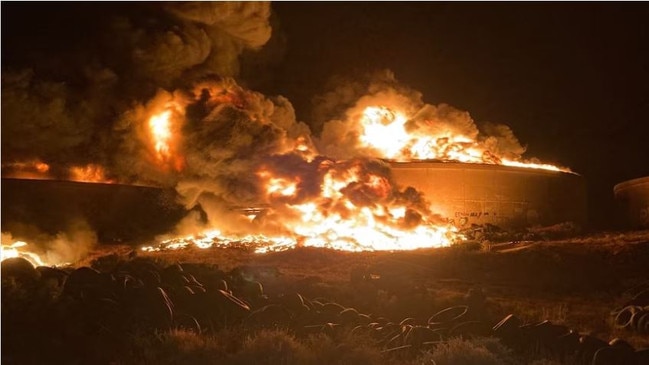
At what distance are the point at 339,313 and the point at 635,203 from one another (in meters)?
21.9

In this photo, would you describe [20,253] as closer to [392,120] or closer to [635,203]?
[392,120]

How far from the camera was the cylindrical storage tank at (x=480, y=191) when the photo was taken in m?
27.1

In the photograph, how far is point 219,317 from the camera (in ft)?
40.9

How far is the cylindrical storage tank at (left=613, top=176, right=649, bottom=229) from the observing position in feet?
95.1

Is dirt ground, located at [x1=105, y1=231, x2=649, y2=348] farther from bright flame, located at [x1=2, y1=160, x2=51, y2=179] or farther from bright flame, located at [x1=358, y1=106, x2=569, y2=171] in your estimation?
bright flame, located at [x1=2, y1=160, x2=51, y2=179]

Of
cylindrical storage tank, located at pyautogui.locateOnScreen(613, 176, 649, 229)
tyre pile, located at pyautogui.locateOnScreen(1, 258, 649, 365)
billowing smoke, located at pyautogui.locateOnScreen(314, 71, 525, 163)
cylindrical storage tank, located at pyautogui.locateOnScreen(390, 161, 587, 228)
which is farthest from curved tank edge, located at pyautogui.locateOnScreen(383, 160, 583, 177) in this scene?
tyre pile, located at pyautogui.locateOnScreen(1, 258, 649, 365)

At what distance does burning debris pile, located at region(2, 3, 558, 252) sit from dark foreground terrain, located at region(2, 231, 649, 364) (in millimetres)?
5699

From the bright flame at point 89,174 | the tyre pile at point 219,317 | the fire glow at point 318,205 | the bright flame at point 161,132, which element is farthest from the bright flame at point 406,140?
the tyre pile at point 219,317

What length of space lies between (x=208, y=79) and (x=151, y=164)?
4.26 meters

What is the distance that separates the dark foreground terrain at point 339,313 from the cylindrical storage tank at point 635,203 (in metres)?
10.7

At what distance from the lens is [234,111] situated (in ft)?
85.9

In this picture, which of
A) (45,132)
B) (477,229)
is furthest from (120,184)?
(477,229)

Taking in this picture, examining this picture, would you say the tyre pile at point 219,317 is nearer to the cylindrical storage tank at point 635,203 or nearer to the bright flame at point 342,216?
the bright flame at point 342,216

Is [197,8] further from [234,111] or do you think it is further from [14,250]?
[14,250]
